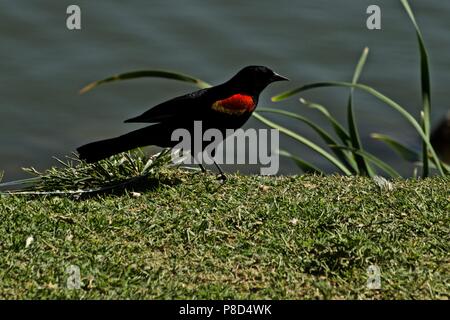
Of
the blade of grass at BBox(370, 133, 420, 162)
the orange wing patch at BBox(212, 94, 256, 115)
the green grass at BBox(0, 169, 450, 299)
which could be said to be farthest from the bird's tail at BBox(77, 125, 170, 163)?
the blade of grass at BBox(370, 133, 420, 162)

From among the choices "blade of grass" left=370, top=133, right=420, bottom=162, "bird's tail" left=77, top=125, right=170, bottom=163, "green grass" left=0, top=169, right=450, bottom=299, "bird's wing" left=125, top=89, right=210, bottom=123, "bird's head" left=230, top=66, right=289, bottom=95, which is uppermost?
"bird's head" left=230, top=66, right=289, bottom=95

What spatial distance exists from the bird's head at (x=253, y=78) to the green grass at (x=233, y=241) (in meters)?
0.57

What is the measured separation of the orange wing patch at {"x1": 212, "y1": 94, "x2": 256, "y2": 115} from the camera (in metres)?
5.73

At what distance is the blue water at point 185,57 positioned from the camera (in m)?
8.12

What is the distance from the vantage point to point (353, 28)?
365 inches

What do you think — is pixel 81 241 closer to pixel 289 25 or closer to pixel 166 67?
pixel 166 67

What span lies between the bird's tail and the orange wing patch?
1.16ft

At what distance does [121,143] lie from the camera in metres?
5.68

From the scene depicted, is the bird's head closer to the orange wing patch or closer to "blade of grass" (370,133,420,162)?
the orange wing patch

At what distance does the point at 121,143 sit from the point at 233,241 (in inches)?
44.7

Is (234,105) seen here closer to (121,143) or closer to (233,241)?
(121,143)

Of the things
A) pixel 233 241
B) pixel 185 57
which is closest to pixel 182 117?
pixel 233 241
